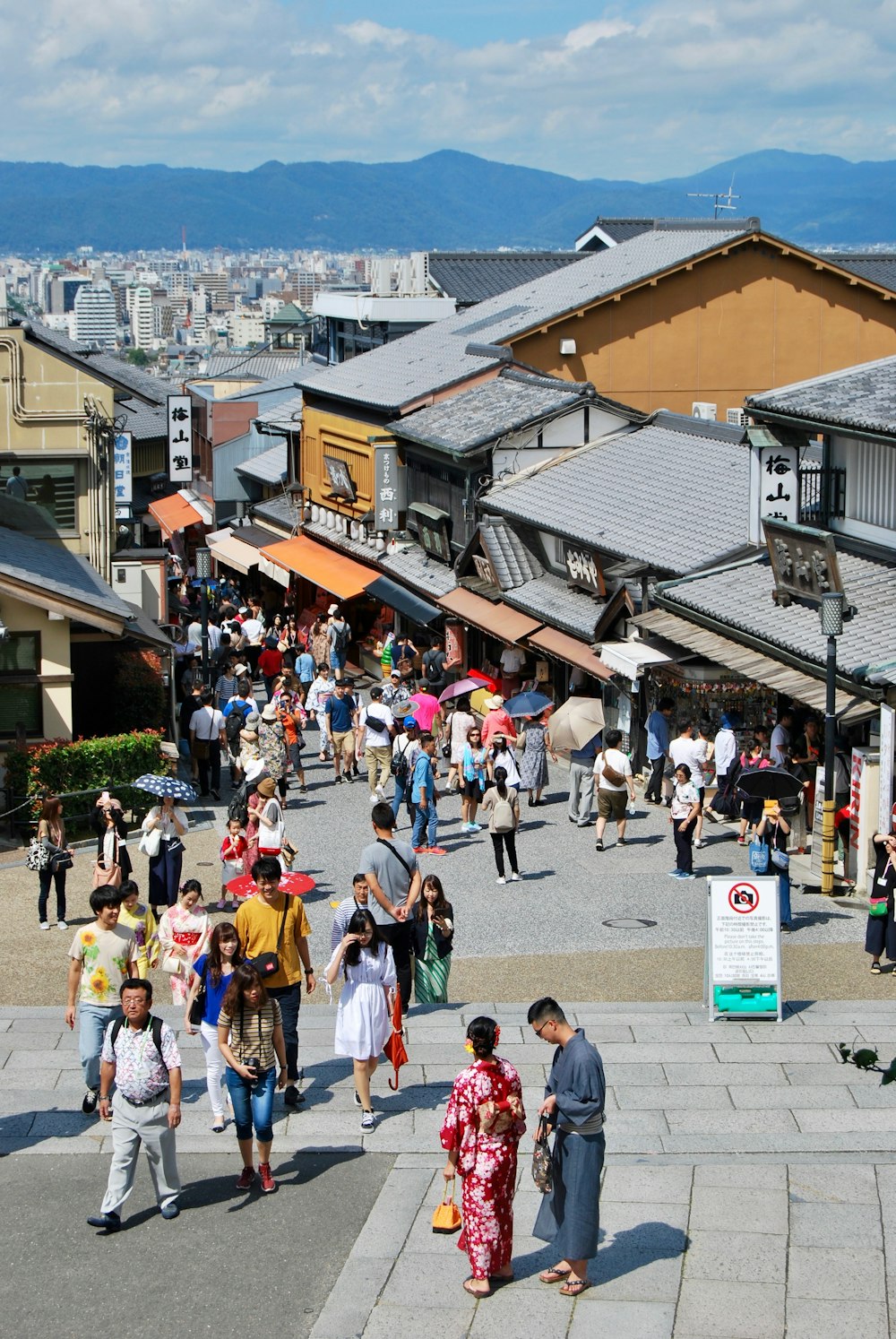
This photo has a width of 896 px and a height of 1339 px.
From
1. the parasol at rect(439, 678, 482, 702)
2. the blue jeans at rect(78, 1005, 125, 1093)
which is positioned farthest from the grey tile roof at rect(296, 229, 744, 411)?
the blue jeans at rect(78, 1005, 125, 1093)

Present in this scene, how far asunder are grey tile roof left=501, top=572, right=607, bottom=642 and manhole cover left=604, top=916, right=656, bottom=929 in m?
8.82

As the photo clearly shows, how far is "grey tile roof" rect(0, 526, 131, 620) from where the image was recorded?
22.3 m

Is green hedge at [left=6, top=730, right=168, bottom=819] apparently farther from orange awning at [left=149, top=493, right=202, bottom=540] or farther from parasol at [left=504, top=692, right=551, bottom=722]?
orange awning at [left=149, top=493, right=202, bottom=540]

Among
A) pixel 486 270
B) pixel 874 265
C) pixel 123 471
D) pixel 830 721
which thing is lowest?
pixel 830 721

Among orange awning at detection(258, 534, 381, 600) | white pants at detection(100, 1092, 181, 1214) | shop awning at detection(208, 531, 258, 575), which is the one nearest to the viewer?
white pants at detection(100, 1092, 181, 1214)

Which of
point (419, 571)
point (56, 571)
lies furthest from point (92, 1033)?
point (419, 571)

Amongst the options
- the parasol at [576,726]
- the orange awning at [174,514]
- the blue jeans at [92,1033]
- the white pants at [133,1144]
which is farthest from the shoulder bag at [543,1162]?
the orange awning at [174,514]

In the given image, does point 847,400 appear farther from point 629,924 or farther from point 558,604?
point 629,924

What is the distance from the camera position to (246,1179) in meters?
10.0

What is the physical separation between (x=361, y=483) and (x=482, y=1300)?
1289 inches

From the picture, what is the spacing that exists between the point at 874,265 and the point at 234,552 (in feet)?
81.3

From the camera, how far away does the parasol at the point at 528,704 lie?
23.3m

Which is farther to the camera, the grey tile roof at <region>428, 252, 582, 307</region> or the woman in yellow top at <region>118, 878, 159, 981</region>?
the grey tile roof at <region>428, 252, 582, 307</region>

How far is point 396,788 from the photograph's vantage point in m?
22.0
